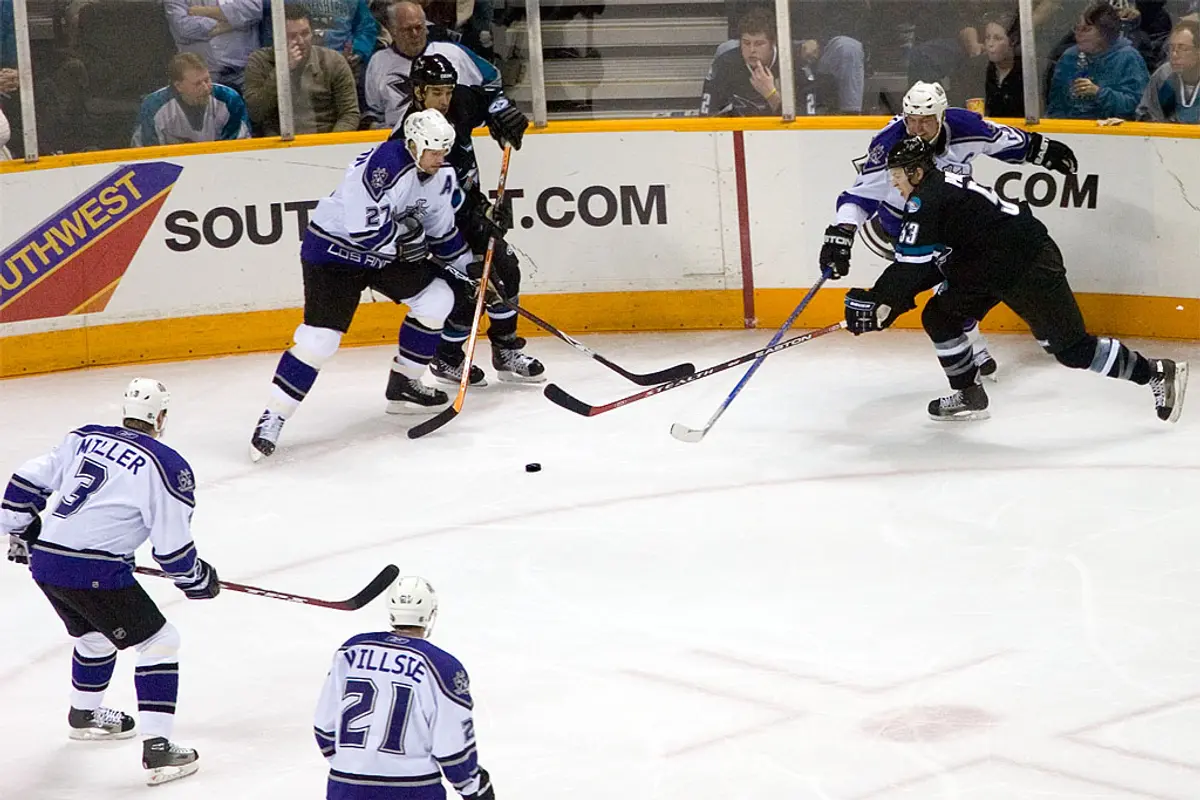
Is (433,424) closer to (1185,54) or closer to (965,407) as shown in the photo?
(965,407)

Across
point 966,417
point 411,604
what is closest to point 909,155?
point 966,417

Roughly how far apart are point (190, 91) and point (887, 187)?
2533 millimetres


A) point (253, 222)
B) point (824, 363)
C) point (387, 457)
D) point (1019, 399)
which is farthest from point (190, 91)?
point (1019, 399)

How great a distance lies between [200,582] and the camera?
3549mm

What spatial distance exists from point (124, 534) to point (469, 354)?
2332 millimetres

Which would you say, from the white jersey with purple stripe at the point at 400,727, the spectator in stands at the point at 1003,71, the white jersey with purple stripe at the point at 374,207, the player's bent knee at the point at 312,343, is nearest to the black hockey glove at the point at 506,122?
the white jersey with purple stripe at the point at 374,207

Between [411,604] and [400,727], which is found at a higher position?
[411,604]

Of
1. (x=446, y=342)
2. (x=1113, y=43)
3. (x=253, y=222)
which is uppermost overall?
(x=1113, y=43)

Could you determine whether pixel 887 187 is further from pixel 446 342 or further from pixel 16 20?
pixel 16 20

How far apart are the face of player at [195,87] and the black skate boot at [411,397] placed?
4.46 feet

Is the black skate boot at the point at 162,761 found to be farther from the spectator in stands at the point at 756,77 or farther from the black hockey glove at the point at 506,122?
the spectator in stands at the point at 756,77

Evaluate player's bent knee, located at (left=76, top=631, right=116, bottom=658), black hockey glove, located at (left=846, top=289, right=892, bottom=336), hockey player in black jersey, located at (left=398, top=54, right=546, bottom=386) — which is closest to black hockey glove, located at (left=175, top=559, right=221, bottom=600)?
player's bent knee, located at (left=76, top=631, right=116, bottom=658)

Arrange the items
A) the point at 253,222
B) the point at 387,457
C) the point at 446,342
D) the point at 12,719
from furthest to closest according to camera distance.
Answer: the point at 253,222 → the point at 446,342 → the point at 387,457 → the point at 12,719

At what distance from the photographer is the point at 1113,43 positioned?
620 centimetres
